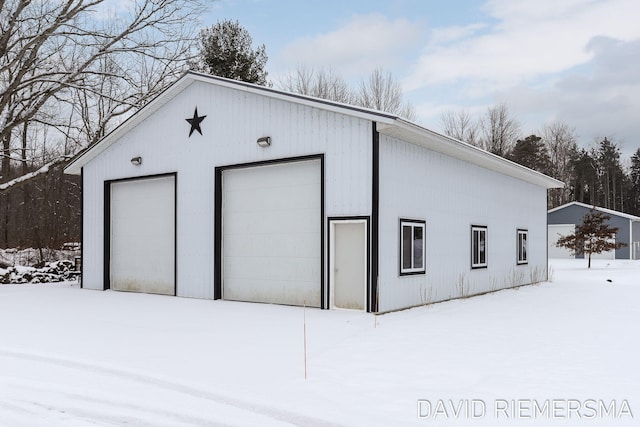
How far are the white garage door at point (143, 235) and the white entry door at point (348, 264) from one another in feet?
17.2

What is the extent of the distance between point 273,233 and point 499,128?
126ft

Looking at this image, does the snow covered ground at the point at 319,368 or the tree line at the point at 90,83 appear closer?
the snow covered ground at the point at 319,368

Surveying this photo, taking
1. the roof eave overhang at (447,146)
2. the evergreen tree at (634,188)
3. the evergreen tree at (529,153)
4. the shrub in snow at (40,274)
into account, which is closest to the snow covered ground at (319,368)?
the roof eave overhang at (447,146)

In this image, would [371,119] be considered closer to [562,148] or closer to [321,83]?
[321,83]

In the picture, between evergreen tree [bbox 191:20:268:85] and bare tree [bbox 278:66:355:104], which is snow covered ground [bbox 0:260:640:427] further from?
bare tree [bbox 278:66:355:104]

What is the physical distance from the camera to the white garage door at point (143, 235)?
1405cm

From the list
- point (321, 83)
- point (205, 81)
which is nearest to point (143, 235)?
point (205, 81)

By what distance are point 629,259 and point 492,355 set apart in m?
33.7

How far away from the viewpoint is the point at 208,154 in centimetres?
1302

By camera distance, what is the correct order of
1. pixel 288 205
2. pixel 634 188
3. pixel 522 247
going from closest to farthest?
1. pixel 288 205
2. pixel 522 247
3. pixel 634 188

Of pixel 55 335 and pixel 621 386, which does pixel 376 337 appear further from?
pixel 55 335

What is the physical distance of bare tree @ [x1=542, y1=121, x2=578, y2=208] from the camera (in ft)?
174

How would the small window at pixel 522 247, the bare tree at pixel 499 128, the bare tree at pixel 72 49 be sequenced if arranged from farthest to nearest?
1. the bare tree at pixel 499 128
2. the bare tree at pixel 72 49
3. the small window at pixel 522 247

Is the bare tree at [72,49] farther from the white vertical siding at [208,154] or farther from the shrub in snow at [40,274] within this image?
the white vertical siding at [208,154]
